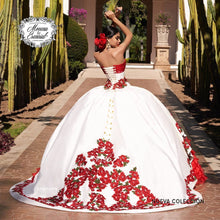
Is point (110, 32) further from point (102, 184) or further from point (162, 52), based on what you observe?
point (162, 52)

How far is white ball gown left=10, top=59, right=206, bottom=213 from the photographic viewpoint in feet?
16.7

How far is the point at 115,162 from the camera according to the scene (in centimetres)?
518

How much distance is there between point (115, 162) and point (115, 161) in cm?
1

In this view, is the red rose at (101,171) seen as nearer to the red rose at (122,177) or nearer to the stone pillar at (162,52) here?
the red rose at (122,177)

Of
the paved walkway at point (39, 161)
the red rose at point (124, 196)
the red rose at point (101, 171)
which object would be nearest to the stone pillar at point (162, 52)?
the paved walkway at point (39, 161)

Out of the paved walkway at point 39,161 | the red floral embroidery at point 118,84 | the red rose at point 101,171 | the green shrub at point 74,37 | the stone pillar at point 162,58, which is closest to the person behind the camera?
the paved walkway at point 39,161

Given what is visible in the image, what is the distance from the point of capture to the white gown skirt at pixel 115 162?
5078 millimetres

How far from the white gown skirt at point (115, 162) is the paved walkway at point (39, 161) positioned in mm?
124

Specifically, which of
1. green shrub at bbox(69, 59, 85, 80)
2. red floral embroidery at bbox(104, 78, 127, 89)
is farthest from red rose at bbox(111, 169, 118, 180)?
green shrub at bbox(69, 59, 85, 80)

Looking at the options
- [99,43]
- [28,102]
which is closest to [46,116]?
[28,102]

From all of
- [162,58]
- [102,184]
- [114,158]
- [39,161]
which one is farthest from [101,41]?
[162,58]

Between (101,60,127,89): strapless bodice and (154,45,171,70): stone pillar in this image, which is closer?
(101,60,127,89): strapless bodice

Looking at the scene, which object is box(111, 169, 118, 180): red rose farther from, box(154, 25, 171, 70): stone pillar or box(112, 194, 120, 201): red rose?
box(154, 25, 171, 70): stone pillar

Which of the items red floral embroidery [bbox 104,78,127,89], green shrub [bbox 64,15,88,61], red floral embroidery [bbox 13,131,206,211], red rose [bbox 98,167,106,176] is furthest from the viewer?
green shrub [bbox 64,15,88,61]
